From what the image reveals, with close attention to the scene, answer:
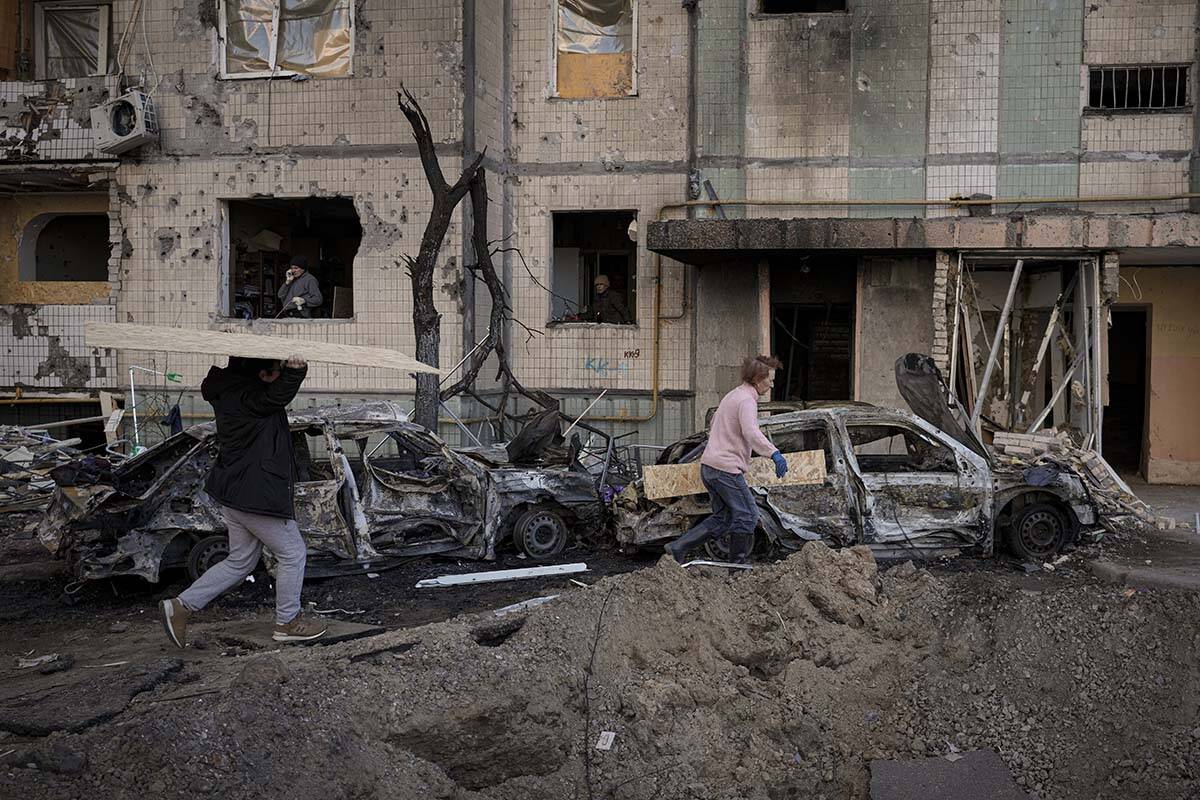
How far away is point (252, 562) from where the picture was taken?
6.89 m

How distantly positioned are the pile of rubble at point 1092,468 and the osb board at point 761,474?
293 centimetres

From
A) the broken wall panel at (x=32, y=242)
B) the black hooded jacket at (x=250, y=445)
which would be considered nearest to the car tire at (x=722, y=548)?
the black hooded jacket at (x=250, y=445)

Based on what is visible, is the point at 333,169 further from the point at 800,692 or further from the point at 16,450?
the point at 800,692

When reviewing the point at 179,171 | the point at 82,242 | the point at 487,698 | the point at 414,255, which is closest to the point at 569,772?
the point at 487,698

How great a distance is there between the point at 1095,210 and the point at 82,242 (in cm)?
1541

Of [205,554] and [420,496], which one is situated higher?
[420,496]

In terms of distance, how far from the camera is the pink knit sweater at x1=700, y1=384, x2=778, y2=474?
28.2 ft

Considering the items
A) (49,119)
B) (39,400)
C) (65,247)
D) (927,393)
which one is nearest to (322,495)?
(927,393)

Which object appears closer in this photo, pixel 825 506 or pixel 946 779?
pixel 946 779

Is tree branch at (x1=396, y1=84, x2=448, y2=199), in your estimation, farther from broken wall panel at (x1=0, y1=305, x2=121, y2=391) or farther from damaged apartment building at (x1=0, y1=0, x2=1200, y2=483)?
broken wall panel at (x1=0, y1=305, x2=121, y2=391)

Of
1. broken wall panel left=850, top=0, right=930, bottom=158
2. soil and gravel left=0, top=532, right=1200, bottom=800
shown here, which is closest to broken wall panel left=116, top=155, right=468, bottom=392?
broken wall panel left=850, top=0, right=930, bottom=158

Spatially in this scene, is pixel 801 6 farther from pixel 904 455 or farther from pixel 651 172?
pixel 904 455

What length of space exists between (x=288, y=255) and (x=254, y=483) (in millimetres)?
12183

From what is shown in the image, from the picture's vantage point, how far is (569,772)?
17.9ft
